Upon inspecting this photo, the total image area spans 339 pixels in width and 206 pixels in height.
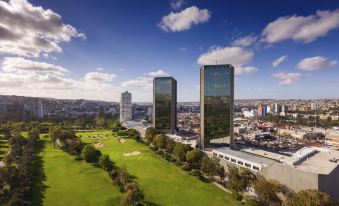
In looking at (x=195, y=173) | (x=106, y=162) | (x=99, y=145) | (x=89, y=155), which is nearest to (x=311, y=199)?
(x=195, y=173)

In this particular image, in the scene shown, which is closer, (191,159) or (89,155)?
(191,159)

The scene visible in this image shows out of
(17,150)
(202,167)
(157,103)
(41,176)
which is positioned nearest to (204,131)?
(202,167)

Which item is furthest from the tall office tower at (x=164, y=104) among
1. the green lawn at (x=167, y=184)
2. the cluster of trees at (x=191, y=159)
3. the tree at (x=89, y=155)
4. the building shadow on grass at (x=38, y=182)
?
the building shadow on grass at (x=38, y=182)

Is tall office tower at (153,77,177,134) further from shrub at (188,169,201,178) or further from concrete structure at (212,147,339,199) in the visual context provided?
concrete structure at (212,147,339,199)

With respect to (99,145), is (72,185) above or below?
below

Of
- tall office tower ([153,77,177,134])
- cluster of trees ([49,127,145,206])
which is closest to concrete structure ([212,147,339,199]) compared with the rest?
cluster of trees ([49,127,145,206])

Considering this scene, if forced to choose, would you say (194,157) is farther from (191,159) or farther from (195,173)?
(195,173)

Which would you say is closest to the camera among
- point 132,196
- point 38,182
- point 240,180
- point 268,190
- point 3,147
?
point 132,196

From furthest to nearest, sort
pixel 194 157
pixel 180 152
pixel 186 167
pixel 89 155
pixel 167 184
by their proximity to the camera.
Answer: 1. pixel 89 155
2. pixel 180 152
3. pixel 194 157
4. pixel 186 167
5. pixel 167 184
